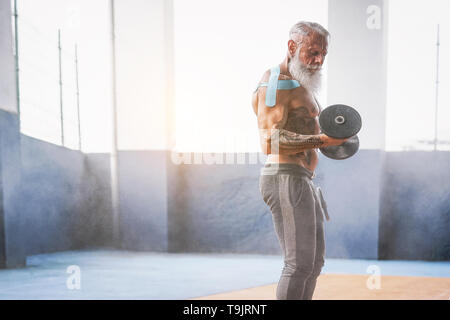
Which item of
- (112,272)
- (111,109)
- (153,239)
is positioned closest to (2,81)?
(111,109)

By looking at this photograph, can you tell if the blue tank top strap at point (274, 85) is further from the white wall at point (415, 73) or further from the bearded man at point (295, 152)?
the white wall at point (415, 73)

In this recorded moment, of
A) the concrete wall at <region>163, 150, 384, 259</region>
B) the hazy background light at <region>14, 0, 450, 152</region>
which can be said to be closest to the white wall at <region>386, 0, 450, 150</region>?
the hazy background light at <region>14, 0, 450, 152</region>

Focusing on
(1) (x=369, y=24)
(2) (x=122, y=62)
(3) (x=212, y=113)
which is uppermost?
(1) (x=369, y=24)

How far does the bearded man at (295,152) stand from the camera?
1.48m

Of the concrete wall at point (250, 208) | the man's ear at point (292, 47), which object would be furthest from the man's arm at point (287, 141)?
the concrete wall at point (250, 208)

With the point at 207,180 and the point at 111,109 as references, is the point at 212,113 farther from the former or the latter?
the point at 111,109

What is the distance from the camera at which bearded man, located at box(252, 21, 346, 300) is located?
4.86ft

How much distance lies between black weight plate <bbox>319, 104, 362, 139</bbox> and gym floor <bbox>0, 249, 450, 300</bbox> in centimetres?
160

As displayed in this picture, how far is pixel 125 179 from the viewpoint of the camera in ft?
17.2

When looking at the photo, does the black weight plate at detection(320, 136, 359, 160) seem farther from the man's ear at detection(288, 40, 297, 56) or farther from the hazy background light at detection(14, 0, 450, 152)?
the hazy background light at detection(14, 0, 450, 152)

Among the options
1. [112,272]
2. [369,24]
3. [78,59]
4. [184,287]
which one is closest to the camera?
[184,287]

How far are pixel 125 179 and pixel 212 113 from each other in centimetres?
140

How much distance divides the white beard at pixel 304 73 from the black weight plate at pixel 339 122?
195 mm

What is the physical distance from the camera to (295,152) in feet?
5.06
